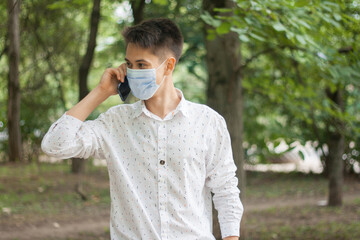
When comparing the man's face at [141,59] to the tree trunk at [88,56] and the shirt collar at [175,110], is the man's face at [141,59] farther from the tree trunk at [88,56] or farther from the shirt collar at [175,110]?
the tree trunk at [88,56]

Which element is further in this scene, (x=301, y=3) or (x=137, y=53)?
(x=301, y=3)

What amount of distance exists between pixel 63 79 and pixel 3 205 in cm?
642

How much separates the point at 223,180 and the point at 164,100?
1.76 feet

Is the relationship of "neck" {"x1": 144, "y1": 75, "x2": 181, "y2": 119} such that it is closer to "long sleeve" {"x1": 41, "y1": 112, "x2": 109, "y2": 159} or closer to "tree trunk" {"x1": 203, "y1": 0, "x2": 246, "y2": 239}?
"long sleeve" {"x1": 41, "y1": 112, "x2": 109, "y2": 159}

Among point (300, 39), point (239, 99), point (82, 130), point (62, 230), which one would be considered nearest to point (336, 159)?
point (239, 99)

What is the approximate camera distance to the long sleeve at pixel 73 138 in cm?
232

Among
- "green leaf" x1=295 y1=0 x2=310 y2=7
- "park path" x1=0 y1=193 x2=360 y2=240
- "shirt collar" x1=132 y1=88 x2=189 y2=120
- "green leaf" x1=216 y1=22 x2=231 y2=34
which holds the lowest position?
"park path" x1=0 y1=193 x2=360 y2=240

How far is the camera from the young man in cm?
238

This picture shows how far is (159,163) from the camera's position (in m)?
A: 2.40

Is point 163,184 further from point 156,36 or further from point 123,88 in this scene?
point 156,36

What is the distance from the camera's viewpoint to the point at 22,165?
12695mm

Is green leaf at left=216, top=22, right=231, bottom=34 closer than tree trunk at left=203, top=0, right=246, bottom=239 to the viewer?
Yes

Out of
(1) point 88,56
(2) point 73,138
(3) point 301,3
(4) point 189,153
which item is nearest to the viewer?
(2) point 73,138

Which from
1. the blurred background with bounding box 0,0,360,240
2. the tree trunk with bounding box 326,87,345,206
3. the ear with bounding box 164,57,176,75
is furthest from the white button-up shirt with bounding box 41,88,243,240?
the tree trunk with bounding box 326,87,345,206
